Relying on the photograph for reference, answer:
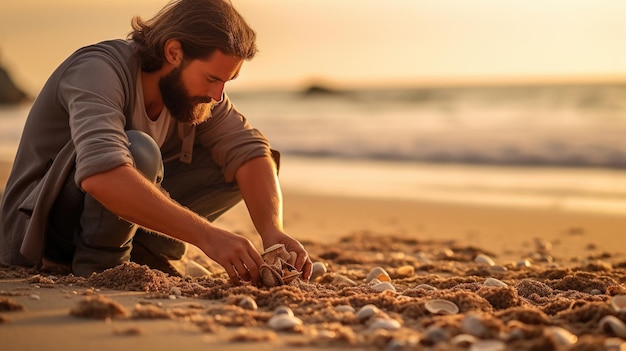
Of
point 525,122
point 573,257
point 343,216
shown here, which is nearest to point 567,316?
point 573,257

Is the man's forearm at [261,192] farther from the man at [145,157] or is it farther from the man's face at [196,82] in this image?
the man's face at [196,82]

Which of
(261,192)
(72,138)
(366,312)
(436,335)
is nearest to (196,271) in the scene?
(261,192)

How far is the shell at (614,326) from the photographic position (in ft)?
8.03

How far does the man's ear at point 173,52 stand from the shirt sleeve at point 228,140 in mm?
388

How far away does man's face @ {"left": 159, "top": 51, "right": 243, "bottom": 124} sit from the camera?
11.4ft

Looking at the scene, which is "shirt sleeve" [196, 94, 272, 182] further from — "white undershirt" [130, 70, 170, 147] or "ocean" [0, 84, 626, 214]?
"ocean" [0, 84, 626, 214]

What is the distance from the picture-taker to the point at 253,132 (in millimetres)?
3949

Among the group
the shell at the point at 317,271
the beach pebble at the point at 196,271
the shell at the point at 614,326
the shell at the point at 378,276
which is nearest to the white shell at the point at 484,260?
the shell at the point at 378,276

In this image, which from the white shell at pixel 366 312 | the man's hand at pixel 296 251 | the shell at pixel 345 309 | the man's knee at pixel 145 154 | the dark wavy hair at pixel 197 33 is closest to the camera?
the white shell at pixel 366 312

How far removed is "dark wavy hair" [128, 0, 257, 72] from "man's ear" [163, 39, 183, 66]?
0.01 m

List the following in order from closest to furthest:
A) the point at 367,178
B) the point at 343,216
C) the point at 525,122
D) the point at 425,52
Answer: the point at 343,216 < the point at 367,178 < the point at 525,122 < the point at 425,52

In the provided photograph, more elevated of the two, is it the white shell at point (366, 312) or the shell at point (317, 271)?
the shell at point (317, 271)

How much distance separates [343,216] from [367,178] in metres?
2.87

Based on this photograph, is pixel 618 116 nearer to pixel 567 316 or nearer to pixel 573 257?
pixel 573 257
